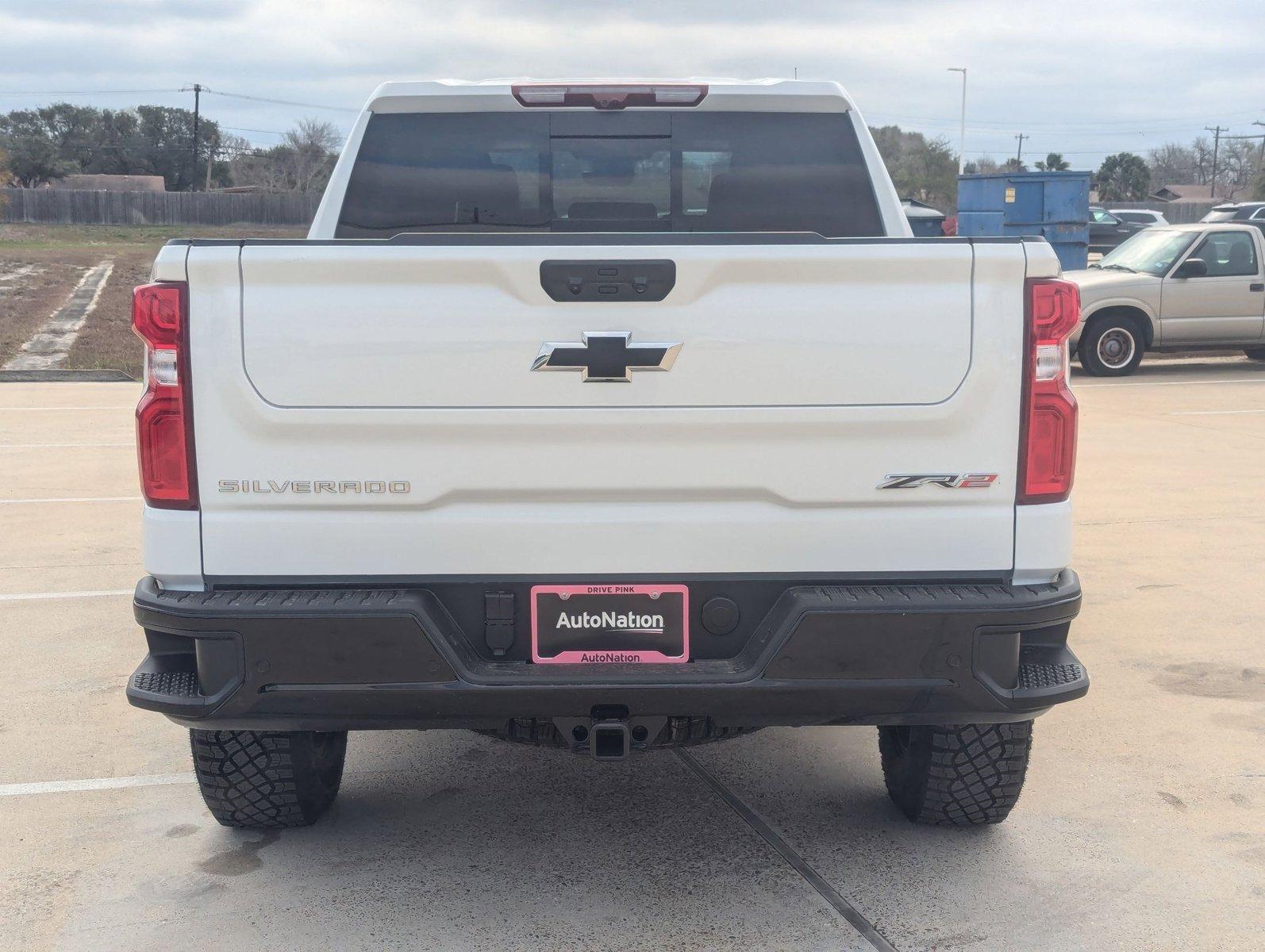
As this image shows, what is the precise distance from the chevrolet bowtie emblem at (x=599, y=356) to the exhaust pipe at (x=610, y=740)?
2.68 feet

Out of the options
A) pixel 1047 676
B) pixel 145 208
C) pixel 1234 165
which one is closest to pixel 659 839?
pixel 1047 676

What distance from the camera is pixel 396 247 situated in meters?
3.10

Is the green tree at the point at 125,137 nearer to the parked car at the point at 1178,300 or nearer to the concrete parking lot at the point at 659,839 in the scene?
the parked car at the point at 1178,300

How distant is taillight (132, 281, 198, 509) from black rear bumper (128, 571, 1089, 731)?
10.2 inches

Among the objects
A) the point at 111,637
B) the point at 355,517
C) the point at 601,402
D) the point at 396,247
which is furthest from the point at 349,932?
the point at 111,637

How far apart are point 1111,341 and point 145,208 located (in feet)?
197

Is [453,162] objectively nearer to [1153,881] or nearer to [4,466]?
[1153,881]

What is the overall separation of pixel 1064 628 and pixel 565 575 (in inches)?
47.6

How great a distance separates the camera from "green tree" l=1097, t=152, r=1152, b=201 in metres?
79.9

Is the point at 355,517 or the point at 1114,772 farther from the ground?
the point at 355,517

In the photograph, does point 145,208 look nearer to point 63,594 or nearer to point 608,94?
point 63,594

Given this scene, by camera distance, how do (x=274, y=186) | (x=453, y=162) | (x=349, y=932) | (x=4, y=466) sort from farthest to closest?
(x=274, y=186)
(x=4, y=466)
(x=453, y=162)
(x=349, y=932)

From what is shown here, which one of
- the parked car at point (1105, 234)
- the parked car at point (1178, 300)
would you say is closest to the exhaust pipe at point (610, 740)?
the parked car at point (1178, 300)

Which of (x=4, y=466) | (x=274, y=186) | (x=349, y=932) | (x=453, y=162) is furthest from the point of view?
(x=274, y=186)
